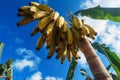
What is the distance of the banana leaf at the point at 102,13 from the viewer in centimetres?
537

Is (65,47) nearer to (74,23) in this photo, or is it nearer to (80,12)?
(74,23)

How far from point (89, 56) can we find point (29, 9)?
1136mm

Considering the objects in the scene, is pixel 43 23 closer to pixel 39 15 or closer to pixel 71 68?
pixel 39 15

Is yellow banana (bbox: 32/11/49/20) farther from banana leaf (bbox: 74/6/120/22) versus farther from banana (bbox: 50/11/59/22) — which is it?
banana leaf (bbox: 74/6/120/22)

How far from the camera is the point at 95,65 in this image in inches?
88.5

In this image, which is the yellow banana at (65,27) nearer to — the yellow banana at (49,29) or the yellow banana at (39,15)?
the yellow banana at (49,29)

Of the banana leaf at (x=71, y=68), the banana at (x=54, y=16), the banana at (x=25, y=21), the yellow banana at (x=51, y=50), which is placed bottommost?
the yellow banana at (x=51, y=50)

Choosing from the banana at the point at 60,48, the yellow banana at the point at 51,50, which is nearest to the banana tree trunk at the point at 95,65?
the banana at the point at 60,48

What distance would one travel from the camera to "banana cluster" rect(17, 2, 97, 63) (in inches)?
110

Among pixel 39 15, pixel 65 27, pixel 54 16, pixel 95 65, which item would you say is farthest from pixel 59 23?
pixel 95 65

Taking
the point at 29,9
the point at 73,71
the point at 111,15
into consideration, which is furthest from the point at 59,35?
the point at 73,71

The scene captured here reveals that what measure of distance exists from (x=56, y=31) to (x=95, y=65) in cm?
80

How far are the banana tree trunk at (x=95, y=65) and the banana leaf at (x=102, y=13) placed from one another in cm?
302

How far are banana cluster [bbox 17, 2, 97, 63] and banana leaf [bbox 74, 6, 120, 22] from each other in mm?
2381
